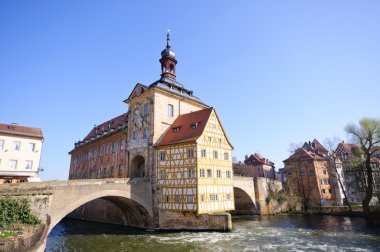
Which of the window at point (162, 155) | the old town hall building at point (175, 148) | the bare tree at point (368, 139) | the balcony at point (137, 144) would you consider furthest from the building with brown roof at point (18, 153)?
the bare tree at point (368, 139)

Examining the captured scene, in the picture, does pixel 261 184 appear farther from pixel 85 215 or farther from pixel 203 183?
pixel 85 215

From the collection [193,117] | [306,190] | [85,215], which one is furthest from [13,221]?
[306,190]

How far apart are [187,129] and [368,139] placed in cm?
2201

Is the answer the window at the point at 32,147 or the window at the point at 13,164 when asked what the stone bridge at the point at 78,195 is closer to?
the window at the point at 13,164

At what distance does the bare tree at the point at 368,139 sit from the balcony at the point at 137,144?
81.2ft

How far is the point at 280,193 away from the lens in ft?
127

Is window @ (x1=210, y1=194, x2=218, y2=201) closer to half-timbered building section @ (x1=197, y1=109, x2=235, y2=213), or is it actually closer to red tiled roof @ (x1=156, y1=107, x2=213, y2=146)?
half-timbered building section @ (x1=197, y1=109, x2=235, y2=213)

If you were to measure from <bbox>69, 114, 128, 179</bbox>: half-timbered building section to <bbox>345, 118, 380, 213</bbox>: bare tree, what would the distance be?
28.5 m

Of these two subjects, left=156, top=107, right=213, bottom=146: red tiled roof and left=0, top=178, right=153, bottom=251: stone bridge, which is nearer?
left=0, top=178, right=153, bottom=251: stone bridge

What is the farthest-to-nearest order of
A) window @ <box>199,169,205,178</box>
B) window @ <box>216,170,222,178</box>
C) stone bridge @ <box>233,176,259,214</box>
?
stone bridge @ <box>233,176,259,214</box> → window @ <box>216,170,222,178</box> → window @ <box>199,169,205,178</box>

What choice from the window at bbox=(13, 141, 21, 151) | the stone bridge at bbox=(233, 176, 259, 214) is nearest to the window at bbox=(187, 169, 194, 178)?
the stone bridge at bbox=(233, 176, 259, 214)

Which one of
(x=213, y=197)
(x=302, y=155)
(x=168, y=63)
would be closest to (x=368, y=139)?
(x=302, y=155)

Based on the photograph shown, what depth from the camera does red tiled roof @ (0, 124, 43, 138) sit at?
86.3 ft

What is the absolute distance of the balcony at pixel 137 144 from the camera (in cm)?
2547
